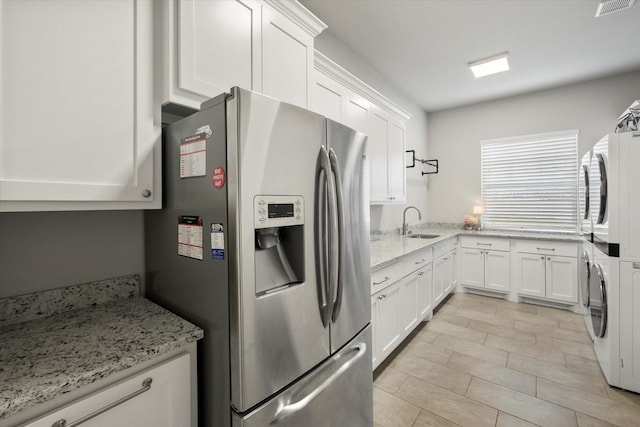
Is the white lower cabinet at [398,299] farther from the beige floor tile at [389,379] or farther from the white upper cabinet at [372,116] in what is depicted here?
the white upper cabinet at [372,116]

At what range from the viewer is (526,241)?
3.78 meters

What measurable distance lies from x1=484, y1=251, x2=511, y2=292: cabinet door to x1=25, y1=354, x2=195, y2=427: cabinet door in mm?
4108

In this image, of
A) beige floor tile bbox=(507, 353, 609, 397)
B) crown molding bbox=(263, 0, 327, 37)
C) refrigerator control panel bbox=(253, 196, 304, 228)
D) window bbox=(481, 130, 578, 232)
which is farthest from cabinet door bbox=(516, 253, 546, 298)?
refrigerator control panel bbox=(253, 196, 304, 228)

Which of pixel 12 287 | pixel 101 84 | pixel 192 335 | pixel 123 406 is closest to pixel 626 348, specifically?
pixel 192 335

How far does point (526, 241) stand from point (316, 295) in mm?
3757

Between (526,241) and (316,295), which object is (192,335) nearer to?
(316,295)

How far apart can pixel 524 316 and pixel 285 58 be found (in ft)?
12.5

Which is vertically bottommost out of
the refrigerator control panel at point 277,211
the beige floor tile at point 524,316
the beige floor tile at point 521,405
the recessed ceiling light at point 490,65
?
the beige floor tile at point 521,405

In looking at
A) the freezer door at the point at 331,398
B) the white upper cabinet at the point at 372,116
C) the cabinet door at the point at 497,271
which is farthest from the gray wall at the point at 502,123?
the freezer door at the point at 331,398

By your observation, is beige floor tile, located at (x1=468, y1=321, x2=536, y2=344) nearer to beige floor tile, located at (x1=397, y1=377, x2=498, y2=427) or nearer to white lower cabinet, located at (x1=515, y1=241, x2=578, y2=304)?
white lower cabinet, located at (x1=515, y1=241, x2=578, y2=304)

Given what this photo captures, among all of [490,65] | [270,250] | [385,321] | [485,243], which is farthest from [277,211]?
[485,243]

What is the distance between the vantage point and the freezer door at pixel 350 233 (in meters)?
1.27

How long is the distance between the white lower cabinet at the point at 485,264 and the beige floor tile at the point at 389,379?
2.43 m

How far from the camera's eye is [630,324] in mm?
1957
